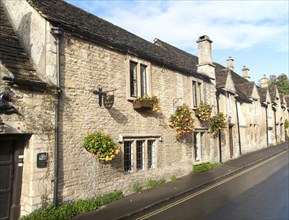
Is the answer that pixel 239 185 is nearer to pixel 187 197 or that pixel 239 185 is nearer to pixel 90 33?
pixel 187 197

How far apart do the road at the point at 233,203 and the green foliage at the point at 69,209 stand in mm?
1652

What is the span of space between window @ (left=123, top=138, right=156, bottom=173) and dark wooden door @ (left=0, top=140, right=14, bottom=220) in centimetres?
488

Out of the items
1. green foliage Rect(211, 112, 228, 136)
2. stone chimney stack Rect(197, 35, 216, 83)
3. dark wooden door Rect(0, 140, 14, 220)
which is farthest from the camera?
stone chimney stack Rect(197, 35, 216, 83)

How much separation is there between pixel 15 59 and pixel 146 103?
18.8ft

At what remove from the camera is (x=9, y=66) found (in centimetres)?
812

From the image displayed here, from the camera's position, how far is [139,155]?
12.7m

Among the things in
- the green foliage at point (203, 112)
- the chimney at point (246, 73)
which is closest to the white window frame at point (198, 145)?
the green foliage at point (203, 112)

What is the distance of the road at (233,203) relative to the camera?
Answer: 8.32m

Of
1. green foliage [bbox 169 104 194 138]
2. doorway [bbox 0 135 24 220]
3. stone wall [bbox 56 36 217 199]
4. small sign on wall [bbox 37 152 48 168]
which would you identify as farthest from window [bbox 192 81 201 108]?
doorway [bbox 0 135 24 220]

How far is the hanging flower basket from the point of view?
39.3 ft

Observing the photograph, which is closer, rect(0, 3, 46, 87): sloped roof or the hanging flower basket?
rect(0, 3, 46, 87): sloped roof

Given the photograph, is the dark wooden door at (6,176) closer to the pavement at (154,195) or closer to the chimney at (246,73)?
the pavement at (154,195)

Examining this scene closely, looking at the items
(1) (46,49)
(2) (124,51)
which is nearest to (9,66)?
(1) (46,49)

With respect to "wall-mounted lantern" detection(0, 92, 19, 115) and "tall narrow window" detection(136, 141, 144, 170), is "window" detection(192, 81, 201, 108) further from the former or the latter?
"wall-mounted lantern" detection(0, 92, 19, 115)
